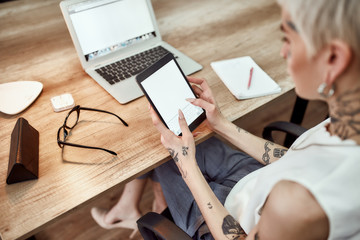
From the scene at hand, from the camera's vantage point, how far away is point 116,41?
120 cm

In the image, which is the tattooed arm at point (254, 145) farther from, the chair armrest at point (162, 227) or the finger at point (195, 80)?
the chair armrest at point (162, 227)

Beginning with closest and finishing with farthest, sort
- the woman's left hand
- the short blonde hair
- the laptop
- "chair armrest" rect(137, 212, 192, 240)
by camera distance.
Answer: the short blonde hair
"chair armrest" rect(137, 212, 192, 240)
the woman's left hand
the laptop

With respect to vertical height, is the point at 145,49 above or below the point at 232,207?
above

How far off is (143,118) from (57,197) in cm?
36

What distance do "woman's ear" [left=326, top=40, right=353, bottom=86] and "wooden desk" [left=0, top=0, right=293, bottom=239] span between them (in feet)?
1.58

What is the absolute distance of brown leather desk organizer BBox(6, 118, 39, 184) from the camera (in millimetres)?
784

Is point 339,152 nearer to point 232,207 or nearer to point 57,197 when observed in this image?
point 232,207

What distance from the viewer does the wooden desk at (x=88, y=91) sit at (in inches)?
31.2

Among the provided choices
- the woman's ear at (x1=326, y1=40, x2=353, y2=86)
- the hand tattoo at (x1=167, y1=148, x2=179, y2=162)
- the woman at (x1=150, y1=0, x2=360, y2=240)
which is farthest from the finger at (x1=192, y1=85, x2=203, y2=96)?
the woman's ear at (x1=326, y1=40, x2=353, y2=86)

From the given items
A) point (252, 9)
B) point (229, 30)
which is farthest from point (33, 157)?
point (252, 9)

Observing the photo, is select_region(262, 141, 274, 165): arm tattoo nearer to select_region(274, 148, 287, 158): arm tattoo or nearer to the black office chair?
select_region(274, 148, 287, 158): arm tattoo

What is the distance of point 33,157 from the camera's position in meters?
0.84

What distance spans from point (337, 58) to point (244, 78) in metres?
0.63

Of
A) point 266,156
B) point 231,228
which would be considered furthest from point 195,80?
point 231,228
